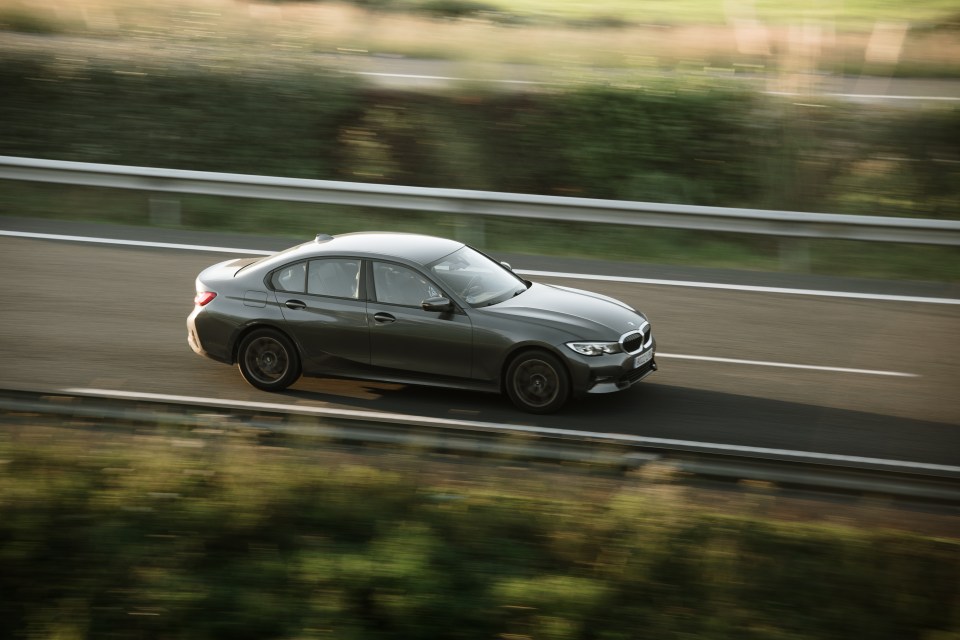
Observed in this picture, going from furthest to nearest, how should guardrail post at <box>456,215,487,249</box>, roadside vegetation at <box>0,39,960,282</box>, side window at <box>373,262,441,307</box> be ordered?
roadside vegetation at <box>0,39,960,282</box>
guardrail post at <box>456,215,487,249</box>
side window at <box>373,262,441,307</box>

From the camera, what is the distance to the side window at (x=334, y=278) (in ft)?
32.0

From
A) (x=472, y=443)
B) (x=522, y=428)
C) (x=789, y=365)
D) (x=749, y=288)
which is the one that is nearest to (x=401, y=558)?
(x=472, y=443)

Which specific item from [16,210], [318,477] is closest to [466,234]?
[16,210]

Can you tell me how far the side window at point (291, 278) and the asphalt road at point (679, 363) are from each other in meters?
0.92

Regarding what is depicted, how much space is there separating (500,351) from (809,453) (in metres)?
2.64

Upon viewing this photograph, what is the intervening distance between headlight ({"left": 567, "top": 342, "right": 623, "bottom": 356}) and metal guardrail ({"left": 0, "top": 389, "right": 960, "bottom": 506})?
1.37 metres

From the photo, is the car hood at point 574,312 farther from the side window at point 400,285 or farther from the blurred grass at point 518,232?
the blurred grass at point 518,232

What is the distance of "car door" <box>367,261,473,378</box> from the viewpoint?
941 centimetres

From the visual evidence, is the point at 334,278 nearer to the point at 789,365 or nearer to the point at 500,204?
the point at 789,365

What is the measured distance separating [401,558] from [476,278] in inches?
151

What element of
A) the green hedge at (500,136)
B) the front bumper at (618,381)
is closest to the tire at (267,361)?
the front bumper at (618,381)

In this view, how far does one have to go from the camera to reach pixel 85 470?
24.2 ft

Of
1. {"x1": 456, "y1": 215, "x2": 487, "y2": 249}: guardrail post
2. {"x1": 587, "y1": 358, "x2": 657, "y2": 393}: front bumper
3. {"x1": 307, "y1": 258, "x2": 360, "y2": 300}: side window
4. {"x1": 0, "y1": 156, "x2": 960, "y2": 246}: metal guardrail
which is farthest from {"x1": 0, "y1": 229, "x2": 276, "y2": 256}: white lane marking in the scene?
{"x1": 587, "y1": 358, "x2": 657, "y2": 393}: front bumper

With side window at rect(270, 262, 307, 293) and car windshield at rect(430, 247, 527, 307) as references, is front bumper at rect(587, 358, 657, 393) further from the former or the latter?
side window at rect(270, 262, 307, 293)
